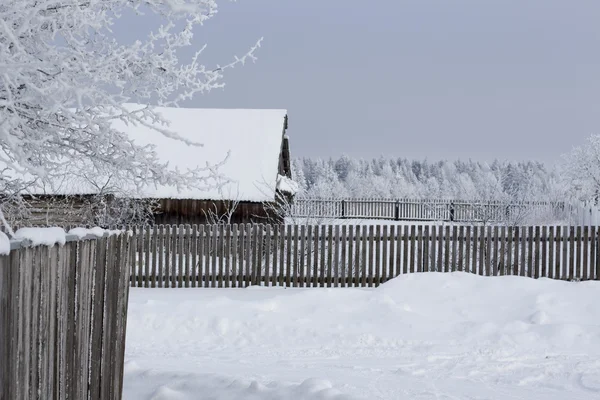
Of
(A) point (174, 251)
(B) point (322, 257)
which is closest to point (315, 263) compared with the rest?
(B) point (322, 257)

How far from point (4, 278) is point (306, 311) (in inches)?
331

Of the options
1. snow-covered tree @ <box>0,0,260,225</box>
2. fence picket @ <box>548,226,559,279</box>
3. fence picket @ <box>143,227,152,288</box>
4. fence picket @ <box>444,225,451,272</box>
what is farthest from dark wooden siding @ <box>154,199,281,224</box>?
snow-covered tree @ <box>0,0,260,225</box>

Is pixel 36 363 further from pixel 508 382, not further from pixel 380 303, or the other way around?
pixel 380 303

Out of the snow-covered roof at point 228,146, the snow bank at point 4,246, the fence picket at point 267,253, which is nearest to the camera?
the snow bank at point 4,246

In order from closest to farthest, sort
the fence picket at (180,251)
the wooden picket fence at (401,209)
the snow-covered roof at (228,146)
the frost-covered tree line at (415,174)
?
the fence picket at (180,251), the snow-covered roof at (228,146), the wooden picket fence at (401,209), the frost-covered tree line at (415,174)

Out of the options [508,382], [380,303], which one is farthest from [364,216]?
[508,382]

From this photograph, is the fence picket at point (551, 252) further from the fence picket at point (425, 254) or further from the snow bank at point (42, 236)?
the snow bank at point (42, 236)

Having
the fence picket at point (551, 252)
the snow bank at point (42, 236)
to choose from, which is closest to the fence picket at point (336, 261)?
the fence picket at point (551, 252)

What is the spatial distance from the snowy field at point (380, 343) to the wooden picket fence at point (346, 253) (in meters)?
1.47

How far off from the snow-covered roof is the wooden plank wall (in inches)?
673

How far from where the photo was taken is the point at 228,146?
27016mm

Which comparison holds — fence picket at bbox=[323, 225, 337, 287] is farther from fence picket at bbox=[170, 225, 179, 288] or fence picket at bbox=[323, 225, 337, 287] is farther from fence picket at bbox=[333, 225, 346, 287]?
fence picket at bbox=[170, 225, 179, 288]

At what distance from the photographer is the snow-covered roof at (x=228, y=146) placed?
23641 mm

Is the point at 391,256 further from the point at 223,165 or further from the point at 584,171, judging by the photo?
the point at 584,171
